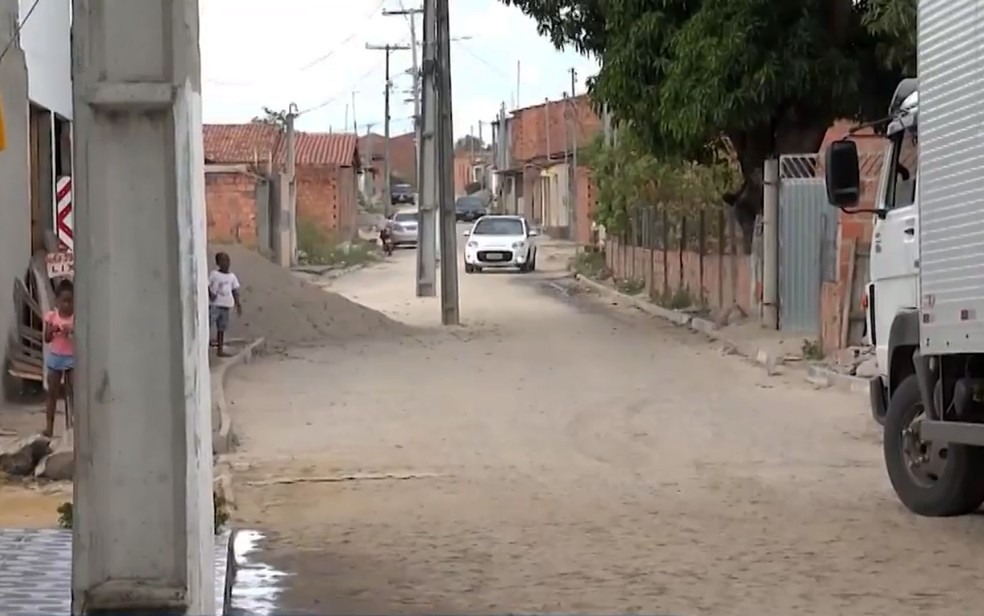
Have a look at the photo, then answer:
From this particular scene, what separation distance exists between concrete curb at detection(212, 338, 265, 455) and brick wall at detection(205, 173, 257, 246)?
82.2ft

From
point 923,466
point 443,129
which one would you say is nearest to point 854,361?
point 923,466

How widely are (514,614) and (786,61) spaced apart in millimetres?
17182

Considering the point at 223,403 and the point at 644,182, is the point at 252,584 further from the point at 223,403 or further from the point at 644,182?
the point at 644,182

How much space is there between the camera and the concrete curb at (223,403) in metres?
13.6

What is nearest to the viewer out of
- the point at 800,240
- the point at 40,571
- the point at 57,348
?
the point at 40,571

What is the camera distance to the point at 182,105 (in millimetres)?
6039

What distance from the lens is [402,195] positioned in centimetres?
10756

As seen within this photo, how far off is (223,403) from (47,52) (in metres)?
6.98

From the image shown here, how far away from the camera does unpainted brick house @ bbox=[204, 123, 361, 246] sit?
160 feet

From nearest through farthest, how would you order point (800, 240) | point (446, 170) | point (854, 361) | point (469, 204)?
point (854, 361) → point (800, 240) → point (446, 170) → point (469, 204)

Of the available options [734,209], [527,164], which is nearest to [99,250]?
[734,209]

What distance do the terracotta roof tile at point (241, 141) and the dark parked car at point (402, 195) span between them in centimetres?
2730

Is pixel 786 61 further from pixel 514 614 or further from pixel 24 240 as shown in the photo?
pixel 514 614

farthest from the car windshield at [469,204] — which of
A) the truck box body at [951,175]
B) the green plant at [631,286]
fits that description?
the truck box body at [951,175]
